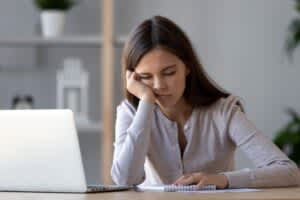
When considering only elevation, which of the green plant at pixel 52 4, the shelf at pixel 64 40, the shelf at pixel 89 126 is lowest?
the shelf at pixel 89 126

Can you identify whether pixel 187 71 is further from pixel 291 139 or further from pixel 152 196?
pixel 291 139

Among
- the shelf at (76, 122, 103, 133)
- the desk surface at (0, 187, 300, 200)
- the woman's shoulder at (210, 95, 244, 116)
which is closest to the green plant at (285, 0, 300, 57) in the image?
the shelf at (76, 122, 103, 133)

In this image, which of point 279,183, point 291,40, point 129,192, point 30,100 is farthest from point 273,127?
point 129,192

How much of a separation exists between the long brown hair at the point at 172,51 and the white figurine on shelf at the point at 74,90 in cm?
155

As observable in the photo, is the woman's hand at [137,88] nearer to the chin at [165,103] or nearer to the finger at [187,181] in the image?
the chin at [165,103]

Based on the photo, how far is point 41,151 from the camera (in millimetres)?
1695

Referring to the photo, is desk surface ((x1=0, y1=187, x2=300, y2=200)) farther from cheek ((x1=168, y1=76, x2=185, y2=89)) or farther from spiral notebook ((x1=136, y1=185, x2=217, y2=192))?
cheek ((x1=168, y1=76, x2=185, y2=89))

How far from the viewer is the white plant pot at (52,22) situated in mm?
3711

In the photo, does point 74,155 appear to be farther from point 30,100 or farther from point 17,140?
point 30,100

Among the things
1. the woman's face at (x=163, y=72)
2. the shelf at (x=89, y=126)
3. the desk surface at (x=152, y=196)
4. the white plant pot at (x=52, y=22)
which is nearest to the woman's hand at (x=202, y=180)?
the desk surface at (x=152, y=196)

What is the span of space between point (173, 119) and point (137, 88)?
0.19 metres

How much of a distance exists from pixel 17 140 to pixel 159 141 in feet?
1.94

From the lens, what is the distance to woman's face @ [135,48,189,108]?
209 centimetres

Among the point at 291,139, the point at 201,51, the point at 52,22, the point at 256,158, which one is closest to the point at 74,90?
the point at 52,22
